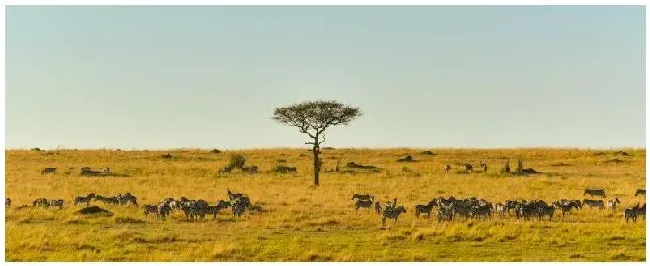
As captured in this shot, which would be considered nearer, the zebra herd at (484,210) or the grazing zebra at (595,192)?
the zebra herd at (484,210)

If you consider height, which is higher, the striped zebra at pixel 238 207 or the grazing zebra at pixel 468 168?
the grazing zebra at pixel 468 168

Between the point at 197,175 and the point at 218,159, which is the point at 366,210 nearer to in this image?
the point at 197,175

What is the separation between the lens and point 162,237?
60.3ft

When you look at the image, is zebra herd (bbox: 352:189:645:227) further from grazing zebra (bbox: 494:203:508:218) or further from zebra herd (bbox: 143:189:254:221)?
zebra herd (bbox: 143:189:254:221)

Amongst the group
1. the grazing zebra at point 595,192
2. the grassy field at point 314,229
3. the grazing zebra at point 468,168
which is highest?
the grazing zebra at point 468,168

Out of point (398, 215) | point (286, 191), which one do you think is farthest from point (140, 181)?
point (398, 215)

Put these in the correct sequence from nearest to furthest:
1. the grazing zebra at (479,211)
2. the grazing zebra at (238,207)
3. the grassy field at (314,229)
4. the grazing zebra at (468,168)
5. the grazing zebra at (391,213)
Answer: the grassy field at (314,229)
the grazing zebra at (391,213)
the grazing zebra at (479,211)
the grazing zebra at (238,207)
the grazing zebra at (468,168)

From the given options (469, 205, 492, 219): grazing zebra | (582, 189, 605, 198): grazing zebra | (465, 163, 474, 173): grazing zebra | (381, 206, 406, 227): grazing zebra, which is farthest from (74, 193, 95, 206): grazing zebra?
(465, 163, 474, 173): grazing zebra


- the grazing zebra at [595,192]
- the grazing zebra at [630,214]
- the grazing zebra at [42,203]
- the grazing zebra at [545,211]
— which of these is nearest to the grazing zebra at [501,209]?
the grazing zebra at [545,211]

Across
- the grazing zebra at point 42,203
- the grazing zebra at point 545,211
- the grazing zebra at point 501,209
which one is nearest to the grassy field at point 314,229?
the grazing zebra at point 545,211

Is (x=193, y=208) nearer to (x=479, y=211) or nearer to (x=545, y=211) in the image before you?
(x=479, y=211)

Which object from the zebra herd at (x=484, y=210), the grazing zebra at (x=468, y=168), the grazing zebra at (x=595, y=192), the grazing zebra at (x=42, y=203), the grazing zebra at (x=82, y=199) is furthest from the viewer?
the grazing zebra at (x=468, y=168)

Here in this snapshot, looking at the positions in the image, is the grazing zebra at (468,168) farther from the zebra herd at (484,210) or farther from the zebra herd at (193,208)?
the zebra herd at (193,208)

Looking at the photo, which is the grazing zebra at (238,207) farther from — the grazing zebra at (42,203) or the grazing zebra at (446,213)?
the grazing zebra at (42,203)
